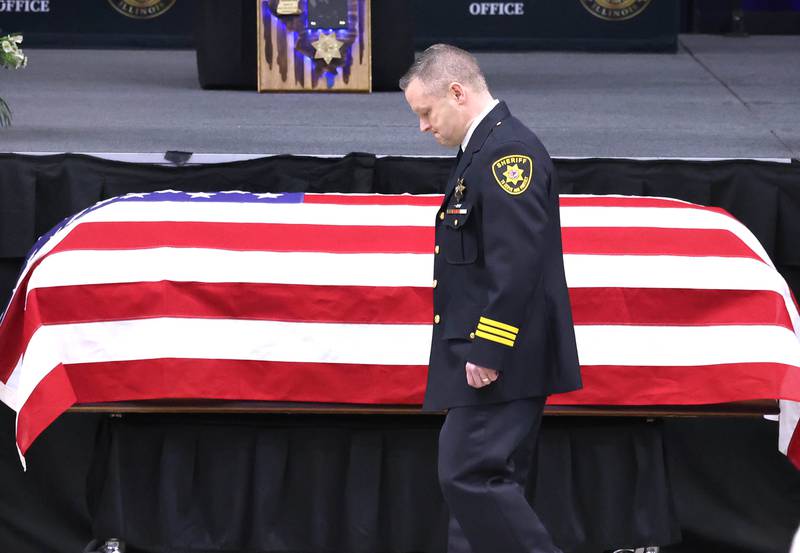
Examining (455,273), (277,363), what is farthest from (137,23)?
(455,273)

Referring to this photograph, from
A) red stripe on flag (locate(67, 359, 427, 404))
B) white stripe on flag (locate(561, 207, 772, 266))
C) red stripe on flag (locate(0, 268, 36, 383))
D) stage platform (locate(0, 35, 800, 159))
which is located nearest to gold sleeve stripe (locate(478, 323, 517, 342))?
red stripe on flag (locate(67, 359, 427, 404))

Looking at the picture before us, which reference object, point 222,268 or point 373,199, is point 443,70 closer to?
point 222,268

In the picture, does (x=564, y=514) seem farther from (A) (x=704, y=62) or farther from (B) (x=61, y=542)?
(A) (x=704, y=62)

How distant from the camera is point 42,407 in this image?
3.13m

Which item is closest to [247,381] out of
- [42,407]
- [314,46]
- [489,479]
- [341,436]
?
[341,436]

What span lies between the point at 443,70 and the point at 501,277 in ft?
1.36

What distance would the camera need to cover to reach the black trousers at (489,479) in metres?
2.65

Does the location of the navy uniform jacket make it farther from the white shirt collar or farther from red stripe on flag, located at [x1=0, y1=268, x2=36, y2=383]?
red stripe on flag, located at [x1=0, y1=268, x2=36, y2=383]

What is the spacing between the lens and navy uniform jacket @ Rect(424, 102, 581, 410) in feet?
8.34

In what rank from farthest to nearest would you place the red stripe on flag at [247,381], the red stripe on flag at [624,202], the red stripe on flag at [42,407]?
the red stripe on flag at [624,202] < the red stripe on flag at [247,381] < the red stripe on flag at [42,407]

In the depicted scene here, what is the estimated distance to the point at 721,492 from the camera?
12.4 feet

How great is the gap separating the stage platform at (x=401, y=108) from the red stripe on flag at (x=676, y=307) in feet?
2.72

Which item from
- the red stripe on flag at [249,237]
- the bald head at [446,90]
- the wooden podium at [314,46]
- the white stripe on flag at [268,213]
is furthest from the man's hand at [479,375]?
the wooden podium at [314,46]

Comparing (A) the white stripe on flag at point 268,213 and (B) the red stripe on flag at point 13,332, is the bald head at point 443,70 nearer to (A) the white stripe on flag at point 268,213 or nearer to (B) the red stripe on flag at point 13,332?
(A) the white stripe on flag at point 268,213
